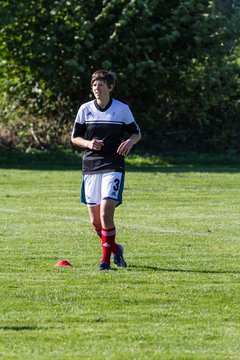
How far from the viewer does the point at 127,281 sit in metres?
10.4

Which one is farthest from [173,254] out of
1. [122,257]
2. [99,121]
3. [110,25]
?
[110,25]

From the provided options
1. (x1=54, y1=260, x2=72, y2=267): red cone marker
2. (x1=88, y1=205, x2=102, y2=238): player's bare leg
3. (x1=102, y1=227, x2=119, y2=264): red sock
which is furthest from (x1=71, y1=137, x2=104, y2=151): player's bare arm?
(x1=54, y1=260, x2=72, y2=267): red cone marker

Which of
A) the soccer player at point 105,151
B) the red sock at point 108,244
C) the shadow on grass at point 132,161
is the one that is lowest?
the shadow on grass at point 132,161

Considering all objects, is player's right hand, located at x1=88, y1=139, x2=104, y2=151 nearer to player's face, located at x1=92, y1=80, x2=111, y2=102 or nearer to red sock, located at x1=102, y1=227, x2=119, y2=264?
player's face, located at x1=92, y1=80, x2=111, y2=102

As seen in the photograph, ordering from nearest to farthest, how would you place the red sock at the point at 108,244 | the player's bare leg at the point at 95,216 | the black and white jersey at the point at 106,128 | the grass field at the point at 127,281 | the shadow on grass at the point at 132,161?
the grass field at the point at 127,281, the red sock at the point at 108,244, the black and white jersey at the point at 106,128, the player's bare leg at the point at 95,216, the shadow on grass at the point at 132,161

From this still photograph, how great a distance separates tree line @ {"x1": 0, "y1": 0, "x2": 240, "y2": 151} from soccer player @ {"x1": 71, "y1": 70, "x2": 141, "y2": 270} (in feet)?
61.7

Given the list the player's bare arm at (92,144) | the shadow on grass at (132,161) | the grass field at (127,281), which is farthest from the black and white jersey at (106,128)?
the shadow on grass at (132,161)

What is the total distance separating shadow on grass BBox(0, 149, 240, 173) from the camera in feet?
96.4

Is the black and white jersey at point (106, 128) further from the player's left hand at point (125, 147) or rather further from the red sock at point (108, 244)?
the red sock at point (108, 244)

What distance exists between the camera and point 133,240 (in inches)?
555

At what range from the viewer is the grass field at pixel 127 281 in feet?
24.7

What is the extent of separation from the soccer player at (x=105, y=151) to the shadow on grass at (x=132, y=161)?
17.1 meters

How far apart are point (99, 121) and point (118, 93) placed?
68.6 feet

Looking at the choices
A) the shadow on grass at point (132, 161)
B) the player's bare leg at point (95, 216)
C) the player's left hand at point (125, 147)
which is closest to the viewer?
the player's left hand at point (125, 147)
